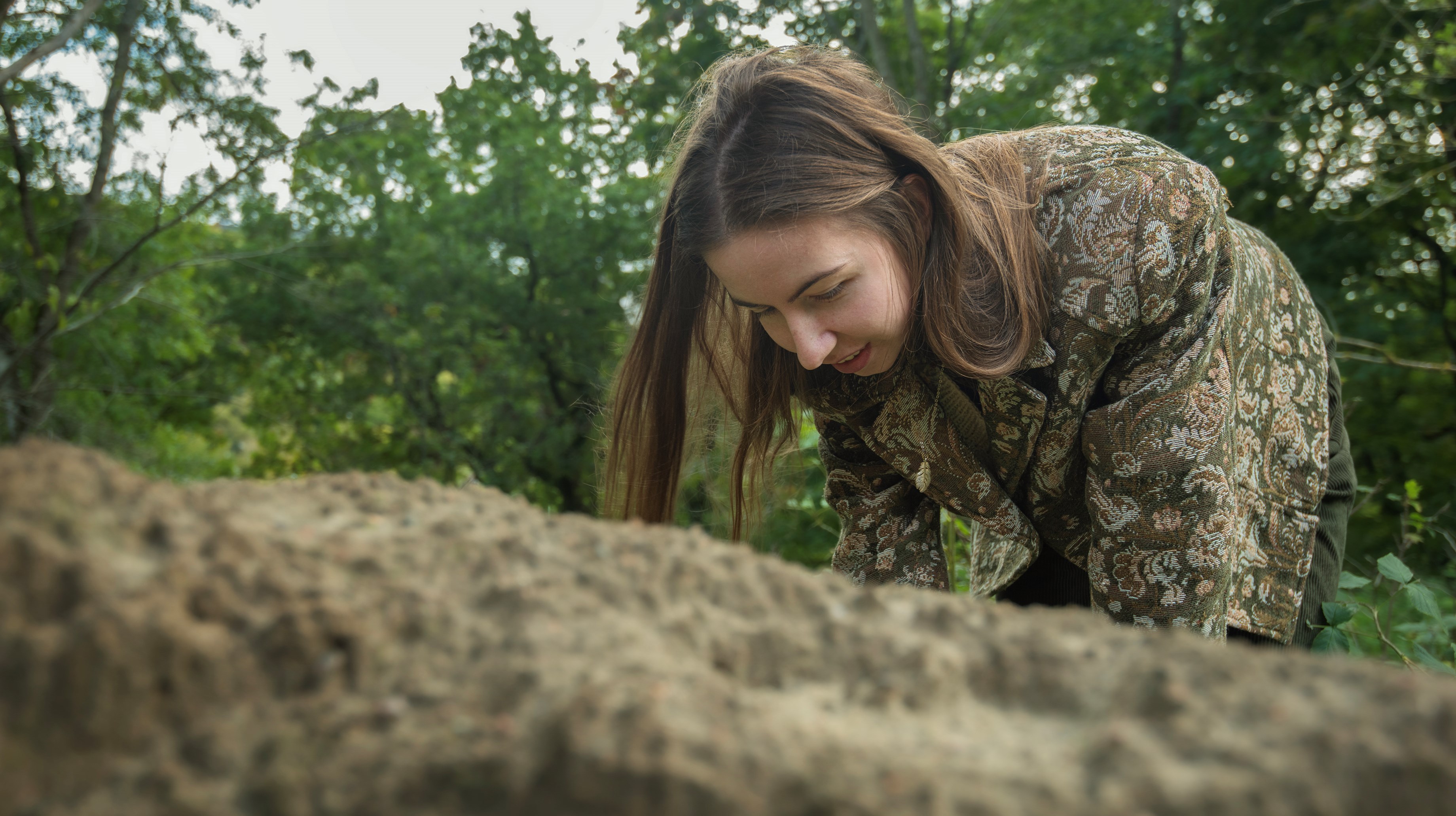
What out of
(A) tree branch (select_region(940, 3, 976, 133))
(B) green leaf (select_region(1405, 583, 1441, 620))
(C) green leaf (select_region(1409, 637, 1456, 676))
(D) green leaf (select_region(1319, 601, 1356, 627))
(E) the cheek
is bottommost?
(C) green leaf (select_region(1409, 637, 1456, 676))

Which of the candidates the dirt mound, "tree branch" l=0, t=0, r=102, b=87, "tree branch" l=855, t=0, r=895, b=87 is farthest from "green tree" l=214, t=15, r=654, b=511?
the dirt mound

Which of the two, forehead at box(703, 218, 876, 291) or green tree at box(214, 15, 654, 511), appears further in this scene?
green tree at box(214, 15, 654, 511)

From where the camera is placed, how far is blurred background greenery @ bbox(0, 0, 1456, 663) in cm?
598

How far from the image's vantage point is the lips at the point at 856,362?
1.99 metres

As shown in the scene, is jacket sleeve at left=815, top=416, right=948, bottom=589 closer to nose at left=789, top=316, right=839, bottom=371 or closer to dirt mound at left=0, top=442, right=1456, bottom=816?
nose at left=789, top=316, right=839, bottom=371

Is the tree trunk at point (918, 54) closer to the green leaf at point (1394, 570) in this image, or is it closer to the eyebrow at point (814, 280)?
the green leaf at point (1394, 570)

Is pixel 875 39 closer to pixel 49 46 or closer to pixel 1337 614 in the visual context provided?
pixel 49 46

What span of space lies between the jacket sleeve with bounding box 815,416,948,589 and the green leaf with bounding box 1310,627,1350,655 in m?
0.86

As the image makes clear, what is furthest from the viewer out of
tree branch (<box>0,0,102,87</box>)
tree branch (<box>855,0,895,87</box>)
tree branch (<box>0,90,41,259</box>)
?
tree branch (<box>855,0,895,87</box>)

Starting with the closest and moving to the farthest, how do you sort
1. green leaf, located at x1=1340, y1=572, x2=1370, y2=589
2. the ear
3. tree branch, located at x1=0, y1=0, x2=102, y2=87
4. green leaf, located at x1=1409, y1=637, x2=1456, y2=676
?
the ear, green leaf, located at x1=1409, y1=637, x2=1456, y2=676, green leaf, located at x1=1340, y1=572, x2=1370, y2=589, tree branch, located at x1=0, y1=0, x2=102, y2=87

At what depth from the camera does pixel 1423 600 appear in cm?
226

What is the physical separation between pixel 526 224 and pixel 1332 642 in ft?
34.5

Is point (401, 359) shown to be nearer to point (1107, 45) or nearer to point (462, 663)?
point (1107, 45)

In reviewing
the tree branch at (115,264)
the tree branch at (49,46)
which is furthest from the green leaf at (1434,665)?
the tree branch at (115,264)
